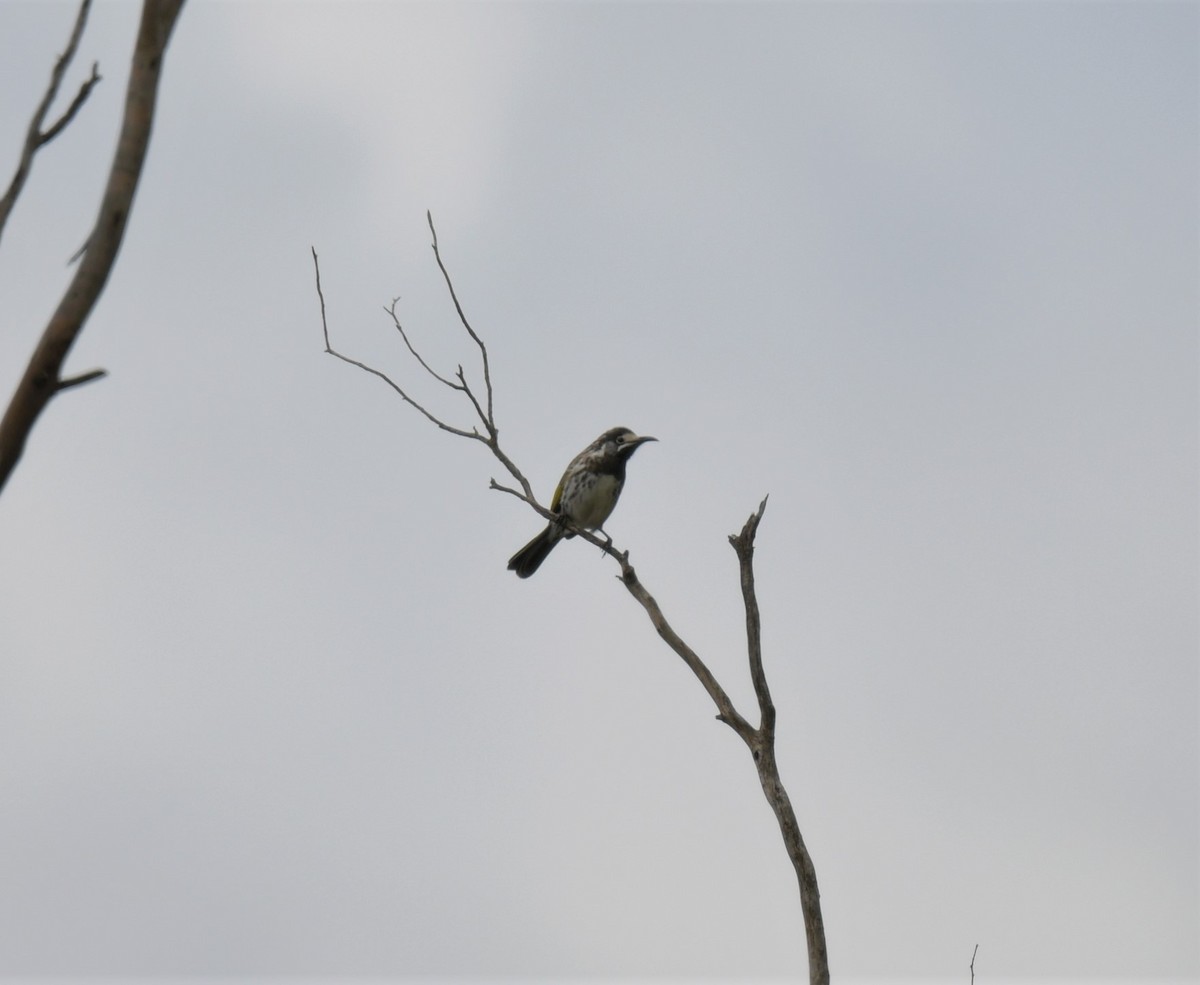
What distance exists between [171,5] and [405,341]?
425cm

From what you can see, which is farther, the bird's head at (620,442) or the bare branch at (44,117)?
the bird's head at (620,442)

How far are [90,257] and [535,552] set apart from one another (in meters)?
8.95

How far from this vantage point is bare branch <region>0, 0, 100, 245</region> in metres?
2.58

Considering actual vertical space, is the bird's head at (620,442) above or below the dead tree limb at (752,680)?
above

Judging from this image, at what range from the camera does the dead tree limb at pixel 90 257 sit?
2383 mm

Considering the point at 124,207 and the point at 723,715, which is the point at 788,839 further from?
the point at 124,207

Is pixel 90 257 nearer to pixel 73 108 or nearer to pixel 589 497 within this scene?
pixel 73 108

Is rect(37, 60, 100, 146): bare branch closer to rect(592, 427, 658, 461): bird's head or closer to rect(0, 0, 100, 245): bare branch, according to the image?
rect(0, 0, 100, 245): bare branch

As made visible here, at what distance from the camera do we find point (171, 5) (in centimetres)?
283

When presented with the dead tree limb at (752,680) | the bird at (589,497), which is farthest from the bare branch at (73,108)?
the bird at (589,497)

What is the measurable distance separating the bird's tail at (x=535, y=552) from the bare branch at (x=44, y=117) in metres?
8.41

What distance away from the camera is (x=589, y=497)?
1120 centimetres

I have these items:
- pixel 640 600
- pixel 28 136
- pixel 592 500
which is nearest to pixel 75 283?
pixel 28 136

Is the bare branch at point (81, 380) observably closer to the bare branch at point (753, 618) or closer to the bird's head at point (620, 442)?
the bare branch at point (753, 618)
